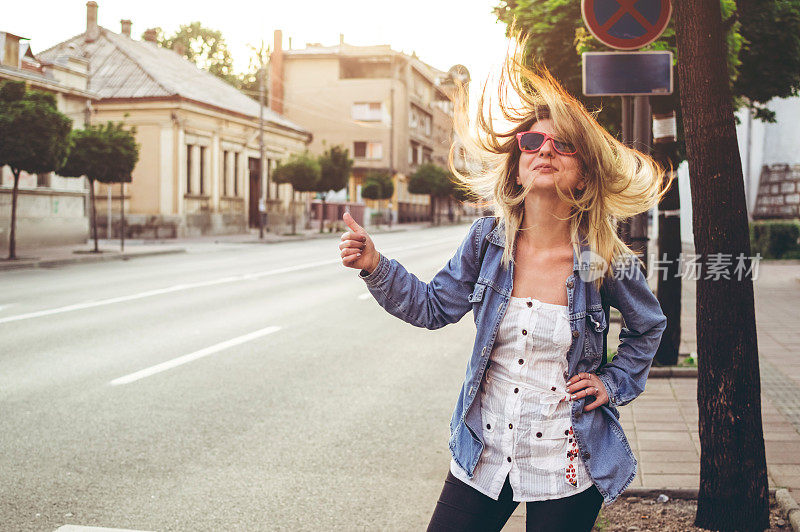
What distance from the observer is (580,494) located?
2412mm

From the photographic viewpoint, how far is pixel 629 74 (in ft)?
19.1

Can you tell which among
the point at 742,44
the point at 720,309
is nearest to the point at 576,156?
the point at 720,309

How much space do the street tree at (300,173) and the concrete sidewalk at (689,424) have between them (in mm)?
33247

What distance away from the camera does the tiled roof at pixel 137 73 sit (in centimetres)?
3712

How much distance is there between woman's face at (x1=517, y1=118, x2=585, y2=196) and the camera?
2.55m

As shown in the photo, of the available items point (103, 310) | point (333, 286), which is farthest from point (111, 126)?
point (103, 310)

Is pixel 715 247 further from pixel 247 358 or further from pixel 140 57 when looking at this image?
pixel 140 57

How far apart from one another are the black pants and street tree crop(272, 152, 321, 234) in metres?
39.2

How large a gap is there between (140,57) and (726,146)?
39.8 meters

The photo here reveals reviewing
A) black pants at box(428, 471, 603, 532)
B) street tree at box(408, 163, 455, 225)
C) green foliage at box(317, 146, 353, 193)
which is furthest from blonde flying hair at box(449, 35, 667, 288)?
street tree at box(408, 163, 455, 225)

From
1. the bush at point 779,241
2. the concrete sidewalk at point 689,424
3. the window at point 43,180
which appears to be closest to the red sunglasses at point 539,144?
the concrete sidewalk at point 689,424

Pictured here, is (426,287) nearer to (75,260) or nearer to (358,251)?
(358,251)

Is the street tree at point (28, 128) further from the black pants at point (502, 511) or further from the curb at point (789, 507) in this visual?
the black pants at point (502, 511)

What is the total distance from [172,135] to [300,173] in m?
7.07
